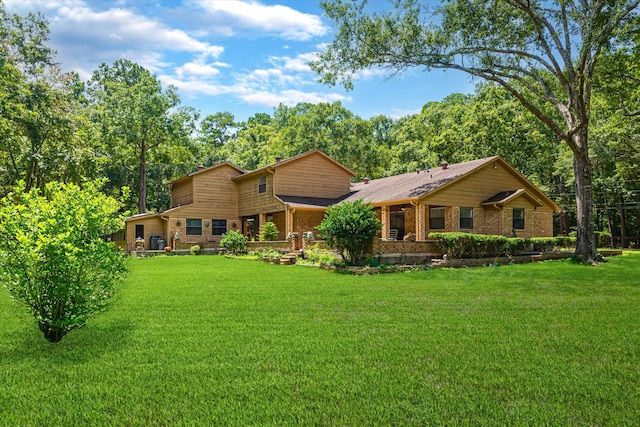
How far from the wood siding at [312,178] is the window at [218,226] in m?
6.14

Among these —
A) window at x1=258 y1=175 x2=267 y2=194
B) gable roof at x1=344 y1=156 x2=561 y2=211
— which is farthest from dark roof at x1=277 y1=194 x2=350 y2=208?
window at x1=258 y1=175 x2=267 y2=194

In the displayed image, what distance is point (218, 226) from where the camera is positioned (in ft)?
99.9

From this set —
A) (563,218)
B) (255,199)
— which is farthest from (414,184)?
(563,218)

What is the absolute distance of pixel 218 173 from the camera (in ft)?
101

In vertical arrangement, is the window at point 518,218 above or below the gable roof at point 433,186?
below

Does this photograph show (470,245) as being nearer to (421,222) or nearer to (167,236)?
(421,222)

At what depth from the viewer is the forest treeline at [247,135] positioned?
2338cm

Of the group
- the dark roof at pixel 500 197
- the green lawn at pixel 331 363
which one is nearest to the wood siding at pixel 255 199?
the dark roof at pixel 500 197

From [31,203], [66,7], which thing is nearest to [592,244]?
[31,203]

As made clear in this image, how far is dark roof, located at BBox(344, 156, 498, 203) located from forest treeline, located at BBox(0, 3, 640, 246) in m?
5.39

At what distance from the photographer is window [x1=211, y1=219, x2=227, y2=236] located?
3020 cm

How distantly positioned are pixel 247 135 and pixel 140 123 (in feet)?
66.9

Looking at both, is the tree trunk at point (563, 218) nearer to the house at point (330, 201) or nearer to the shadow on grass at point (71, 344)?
the house at point (330, 201)

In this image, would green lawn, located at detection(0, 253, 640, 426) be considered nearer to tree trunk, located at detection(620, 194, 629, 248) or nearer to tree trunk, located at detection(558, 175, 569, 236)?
tree trunk, located at detection(558, 175, 569, 236)
